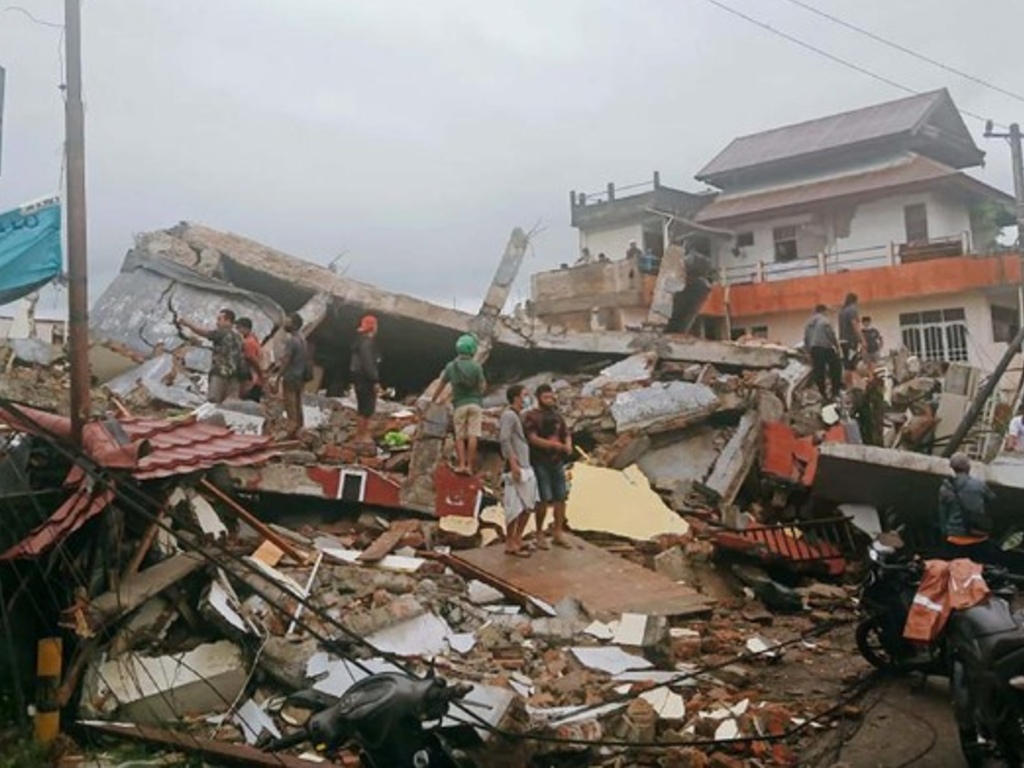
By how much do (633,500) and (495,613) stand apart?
335 centimetres

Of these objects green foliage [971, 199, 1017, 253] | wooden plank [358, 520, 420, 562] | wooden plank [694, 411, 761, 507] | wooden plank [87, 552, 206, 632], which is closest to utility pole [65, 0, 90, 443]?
wooden plank [87, 552, 206, 632]

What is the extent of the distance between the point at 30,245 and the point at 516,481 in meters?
4.36

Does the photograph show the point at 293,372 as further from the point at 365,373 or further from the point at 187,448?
the point at 187,448

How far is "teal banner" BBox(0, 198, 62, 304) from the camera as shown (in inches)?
287

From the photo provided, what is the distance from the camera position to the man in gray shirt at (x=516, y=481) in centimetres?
837

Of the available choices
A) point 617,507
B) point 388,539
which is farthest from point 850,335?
point 388,539

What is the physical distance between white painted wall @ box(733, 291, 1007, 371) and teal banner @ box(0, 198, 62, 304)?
1919 cm

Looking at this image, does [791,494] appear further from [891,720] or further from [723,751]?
[723,751]

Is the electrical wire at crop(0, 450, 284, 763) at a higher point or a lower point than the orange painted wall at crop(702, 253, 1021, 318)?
lower

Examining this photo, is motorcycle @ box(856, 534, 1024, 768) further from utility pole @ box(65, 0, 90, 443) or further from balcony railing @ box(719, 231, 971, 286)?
balcony railing @ box(719, 231, 971, 286)

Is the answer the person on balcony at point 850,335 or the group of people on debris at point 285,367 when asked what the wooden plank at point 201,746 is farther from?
the person on balcony at point 850,335

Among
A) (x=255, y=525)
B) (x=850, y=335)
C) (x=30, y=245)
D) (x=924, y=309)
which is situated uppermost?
(x=30, y=245)

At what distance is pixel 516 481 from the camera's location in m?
8.38

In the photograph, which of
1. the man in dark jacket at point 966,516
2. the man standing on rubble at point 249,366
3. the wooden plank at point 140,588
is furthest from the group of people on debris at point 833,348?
the wooden plank at point 140,588
